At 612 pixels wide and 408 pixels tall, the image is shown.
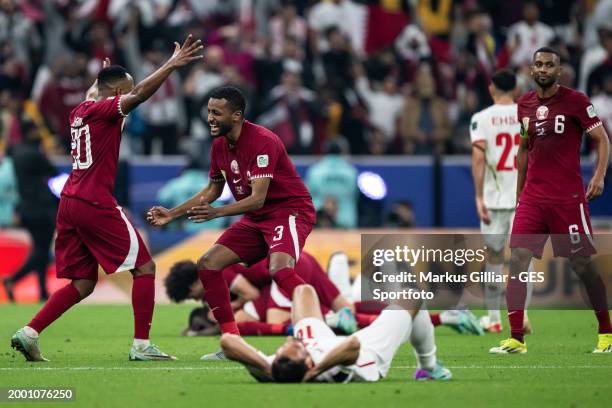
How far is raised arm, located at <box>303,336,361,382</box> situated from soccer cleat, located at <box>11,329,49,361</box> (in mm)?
3224

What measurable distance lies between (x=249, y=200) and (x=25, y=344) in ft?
7.50

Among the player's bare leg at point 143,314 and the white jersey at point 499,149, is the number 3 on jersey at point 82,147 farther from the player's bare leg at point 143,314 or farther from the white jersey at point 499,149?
the white jersey at point 499,149

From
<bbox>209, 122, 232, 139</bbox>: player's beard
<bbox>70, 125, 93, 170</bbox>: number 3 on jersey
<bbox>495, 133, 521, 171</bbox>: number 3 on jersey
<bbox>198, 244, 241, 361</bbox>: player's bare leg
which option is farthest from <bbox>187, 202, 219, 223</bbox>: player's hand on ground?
<bbox>495, 133, 521, 171</bbox>: number 3 on jersey

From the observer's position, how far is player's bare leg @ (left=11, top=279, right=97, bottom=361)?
11242 mm

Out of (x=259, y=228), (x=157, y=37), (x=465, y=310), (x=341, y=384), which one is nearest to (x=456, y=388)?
(x=341, y=384)

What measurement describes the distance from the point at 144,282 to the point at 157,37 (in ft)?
38.3

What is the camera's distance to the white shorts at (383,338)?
8.98 metres

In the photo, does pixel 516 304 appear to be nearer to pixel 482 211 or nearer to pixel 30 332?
pixel 482 211

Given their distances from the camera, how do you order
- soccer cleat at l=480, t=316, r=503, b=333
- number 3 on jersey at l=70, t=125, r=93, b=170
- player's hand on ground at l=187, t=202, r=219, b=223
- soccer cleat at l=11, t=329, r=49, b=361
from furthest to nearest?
soccer cleat at l=480, t=316, r=503, b=333 < number 3 on jersey at l=70, t=125, r=93, b=170 < soccer cleat at l=11, t=329, r=49, b=361 < player's hand on ground at l=187, t=202, r=219, b=223

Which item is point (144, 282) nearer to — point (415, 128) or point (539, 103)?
point (539, 103)

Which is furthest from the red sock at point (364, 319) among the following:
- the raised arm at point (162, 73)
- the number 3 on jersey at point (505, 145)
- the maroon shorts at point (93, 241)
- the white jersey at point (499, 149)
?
the raised arm at point (162, 73)

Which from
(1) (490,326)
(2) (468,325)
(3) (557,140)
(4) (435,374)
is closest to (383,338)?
(4) (435,374)

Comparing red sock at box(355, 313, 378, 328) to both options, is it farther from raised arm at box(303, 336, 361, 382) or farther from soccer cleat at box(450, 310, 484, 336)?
raised arm at box(303, 336, 361, 382)

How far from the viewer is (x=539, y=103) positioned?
38.9ft
